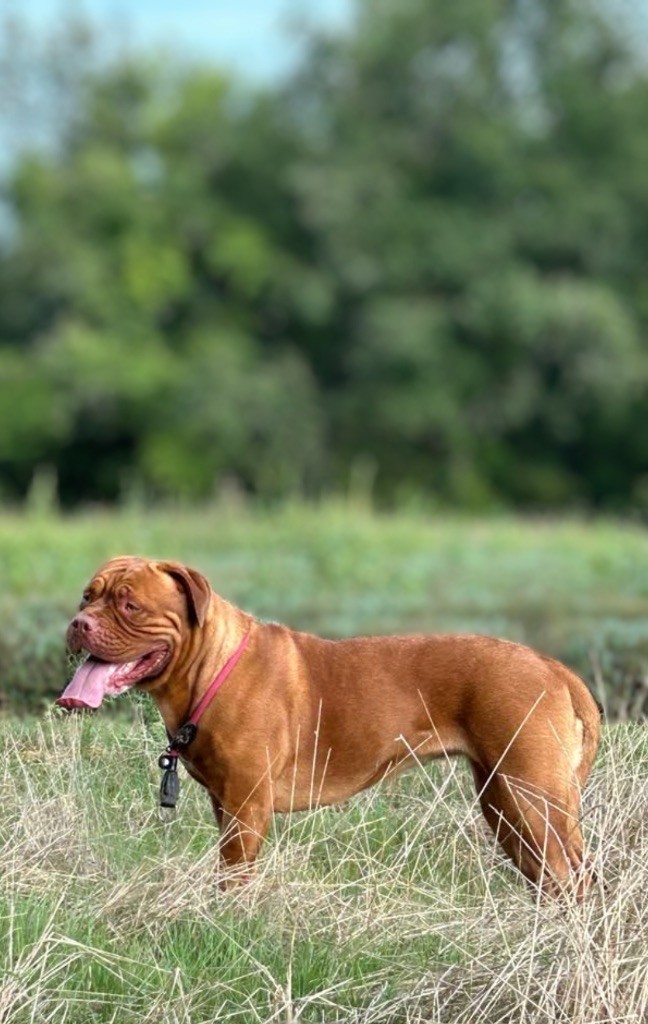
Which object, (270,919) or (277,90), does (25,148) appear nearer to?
(277,90)

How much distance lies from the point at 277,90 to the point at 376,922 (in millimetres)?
33797

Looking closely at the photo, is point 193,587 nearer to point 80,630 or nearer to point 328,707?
point 80,630

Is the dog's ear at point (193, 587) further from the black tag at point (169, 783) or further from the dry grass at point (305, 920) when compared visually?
the dry grass at point (305, 920)

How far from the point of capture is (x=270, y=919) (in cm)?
500

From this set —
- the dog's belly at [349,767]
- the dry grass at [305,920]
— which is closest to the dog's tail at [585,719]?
the dry grass at [305,920]

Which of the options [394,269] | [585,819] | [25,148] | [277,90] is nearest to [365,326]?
[394,269]

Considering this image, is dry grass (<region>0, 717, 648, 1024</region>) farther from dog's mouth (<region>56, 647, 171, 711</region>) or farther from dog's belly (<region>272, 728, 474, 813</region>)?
dog's mouth (<region>56, 647, 171, 711</region>)

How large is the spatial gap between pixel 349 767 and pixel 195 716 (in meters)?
0.56

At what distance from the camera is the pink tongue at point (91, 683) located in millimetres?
5355

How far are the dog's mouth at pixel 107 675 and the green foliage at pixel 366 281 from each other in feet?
90.2

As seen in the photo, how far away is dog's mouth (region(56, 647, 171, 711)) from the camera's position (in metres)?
5.38

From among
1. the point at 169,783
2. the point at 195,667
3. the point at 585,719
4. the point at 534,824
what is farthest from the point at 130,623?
the point at 585,719

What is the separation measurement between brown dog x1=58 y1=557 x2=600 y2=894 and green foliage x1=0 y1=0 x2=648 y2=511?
27.3 meters

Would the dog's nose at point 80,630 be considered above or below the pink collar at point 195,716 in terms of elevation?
above
